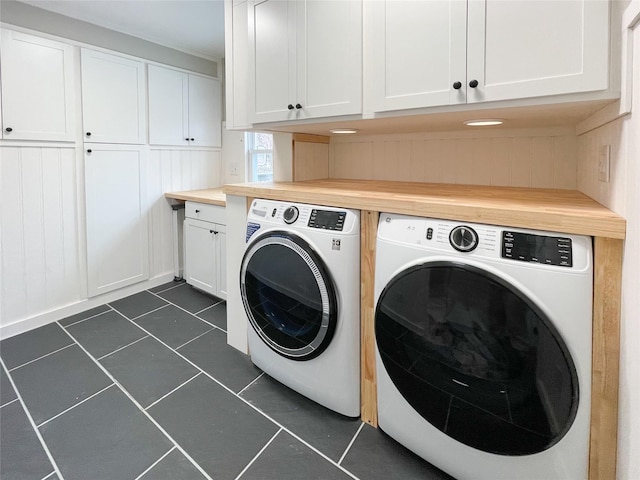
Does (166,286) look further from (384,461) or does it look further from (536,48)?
(536,48)

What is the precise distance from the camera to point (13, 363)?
6.78ft

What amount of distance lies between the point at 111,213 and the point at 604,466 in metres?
3.31

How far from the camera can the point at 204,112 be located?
3525mm

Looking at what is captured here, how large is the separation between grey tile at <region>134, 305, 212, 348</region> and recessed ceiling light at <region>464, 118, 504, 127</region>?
2070 mm

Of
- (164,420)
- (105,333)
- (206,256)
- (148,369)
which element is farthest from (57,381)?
(206,256)

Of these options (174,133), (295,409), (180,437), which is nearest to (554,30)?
(295,409)

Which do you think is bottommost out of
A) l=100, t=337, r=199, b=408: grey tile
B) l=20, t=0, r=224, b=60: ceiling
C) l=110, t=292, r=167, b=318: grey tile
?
l=100, t=337, r=199, b=408: grey tile

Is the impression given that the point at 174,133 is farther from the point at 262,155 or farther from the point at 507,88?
the point at 507,88

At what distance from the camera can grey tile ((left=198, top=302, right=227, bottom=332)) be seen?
257 cm

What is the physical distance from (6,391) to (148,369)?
67 centimetres

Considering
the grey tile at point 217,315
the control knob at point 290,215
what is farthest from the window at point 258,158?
the control knob at point 290,215

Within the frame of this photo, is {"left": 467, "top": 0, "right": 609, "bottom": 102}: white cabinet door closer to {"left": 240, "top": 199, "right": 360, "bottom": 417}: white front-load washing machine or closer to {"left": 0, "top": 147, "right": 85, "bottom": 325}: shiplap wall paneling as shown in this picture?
{"left": 240, "top": 199, "right": 360, "bottom": 417}: white front-load washing machine

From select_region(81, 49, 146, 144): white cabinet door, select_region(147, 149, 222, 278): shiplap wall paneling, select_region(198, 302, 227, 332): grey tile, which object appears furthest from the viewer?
select_region(147, 149, 222, 278): shiplap wall paneling

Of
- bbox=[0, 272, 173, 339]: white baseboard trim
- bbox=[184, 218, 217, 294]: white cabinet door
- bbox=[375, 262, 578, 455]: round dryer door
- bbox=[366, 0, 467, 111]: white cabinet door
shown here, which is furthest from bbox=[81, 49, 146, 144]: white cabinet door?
bbox=[375, 262, 578, 455]: round dryer door
